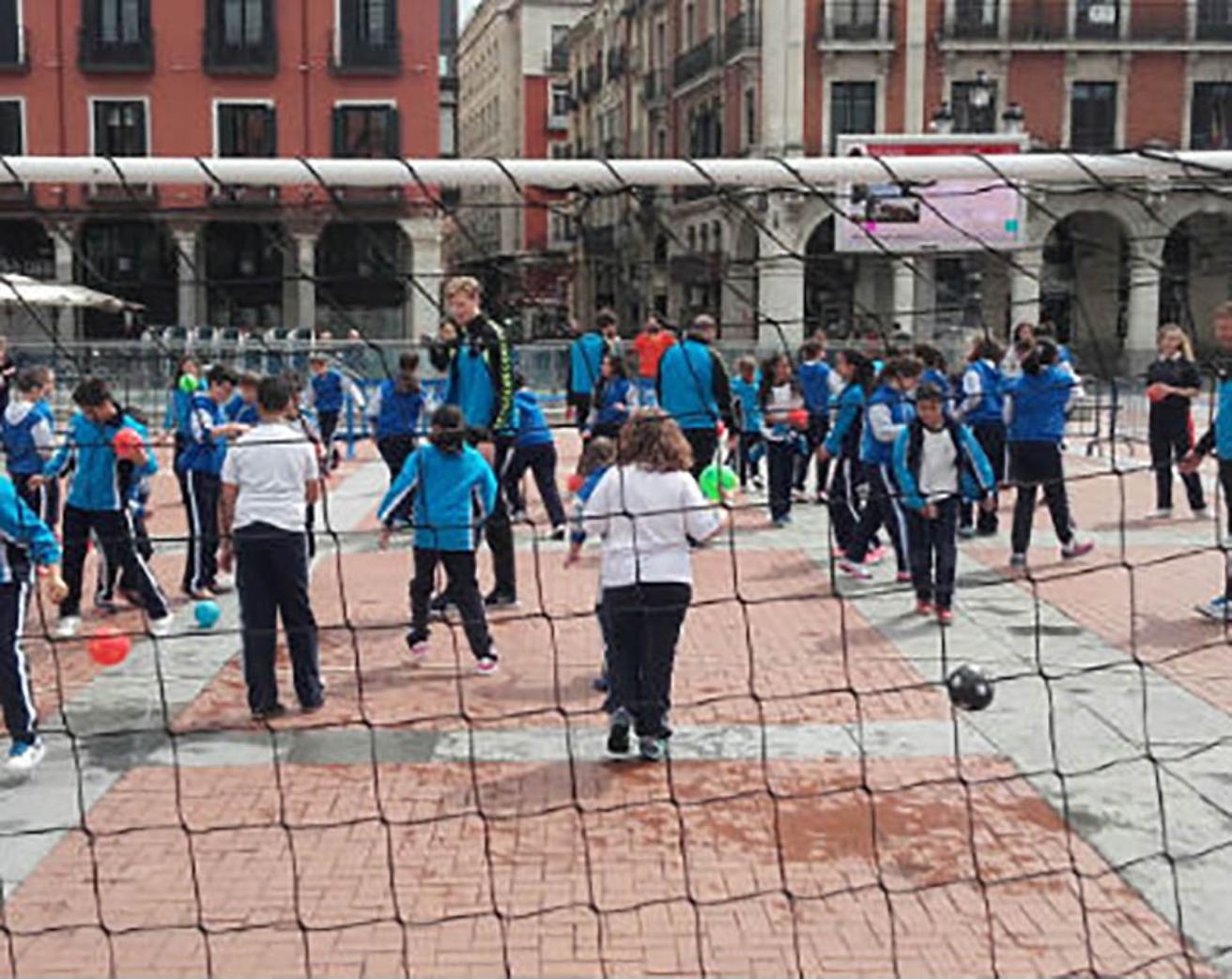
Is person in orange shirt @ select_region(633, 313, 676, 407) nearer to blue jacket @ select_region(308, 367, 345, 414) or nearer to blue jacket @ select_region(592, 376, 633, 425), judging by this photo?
blue jacket @ select_region(592, 376, 633, 425)

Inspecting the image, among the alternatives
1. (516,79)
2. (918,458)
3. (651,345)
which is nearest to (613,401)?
(651,345)

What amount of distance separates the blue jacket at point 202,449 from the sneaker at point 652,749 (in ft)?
13.1

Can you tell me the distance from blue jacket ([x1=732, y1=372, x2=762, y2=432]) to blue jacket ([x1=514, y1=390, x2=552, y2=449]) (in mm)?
2637

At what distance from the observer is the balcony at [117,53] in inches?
1368

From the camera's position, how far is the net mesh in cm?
426

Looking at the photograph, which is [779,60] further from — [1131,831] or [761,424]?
[1131,831]

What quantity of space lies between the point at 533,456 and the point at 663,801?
17.3ft

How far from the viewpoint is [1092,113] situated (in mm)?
35250

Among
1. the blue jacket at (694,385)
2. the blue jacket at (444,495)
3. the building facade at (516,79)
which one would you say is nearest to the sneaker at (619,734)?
the blue jacket at (444,495)

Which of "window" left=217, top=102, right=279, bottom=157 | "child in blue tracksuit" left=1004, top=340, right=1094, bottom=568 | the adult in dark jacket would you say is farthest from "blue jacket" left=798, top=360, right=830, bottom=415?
"window" left=217, top=102, right=279, bottom=157

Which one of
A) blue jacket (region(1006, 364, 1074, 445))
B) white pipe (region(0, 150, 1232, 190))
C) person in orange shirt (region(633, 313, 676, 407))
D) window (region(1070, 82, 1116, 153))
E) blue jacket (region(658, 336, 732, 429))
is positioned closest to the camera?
white pipe (region(0, 150, 1232, 190))

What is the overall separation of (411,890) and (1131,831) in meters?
2.53

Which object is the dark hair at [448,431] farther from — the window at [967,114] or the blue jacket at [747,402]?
the window at [967,114]

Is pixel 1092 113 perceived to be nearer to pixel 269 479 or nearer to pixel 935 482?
pixel 935 482
